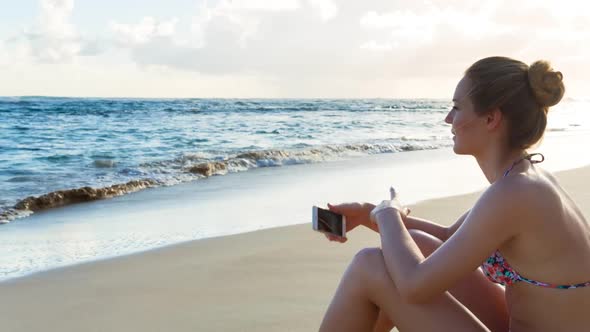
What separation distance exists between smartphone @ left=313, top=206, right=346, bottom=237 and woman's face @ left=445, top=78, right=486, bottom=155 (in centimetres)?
75

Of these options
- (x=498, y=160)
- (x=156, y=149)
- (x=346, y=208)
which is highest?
(x=498, y=160)

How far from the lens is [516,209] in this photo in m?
2.18

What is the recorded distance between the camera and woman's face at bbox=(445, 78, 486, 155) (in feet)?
7.90

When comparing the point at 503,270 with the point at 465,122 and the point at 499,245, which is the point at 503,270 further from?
the point at 465,122

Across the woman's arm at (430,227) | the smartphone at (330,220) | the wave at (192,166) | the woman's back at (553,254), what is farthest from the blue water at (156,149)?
the woman's back at (553,254)

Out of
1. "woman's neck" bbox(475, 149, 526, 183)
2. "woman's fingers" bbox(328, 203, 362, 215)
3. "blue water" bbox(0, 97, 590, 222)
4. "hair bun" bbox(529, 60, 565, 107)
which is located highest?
"hair bun" bbox(529, 60, 565, 107)

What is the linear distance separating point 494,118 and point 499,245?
435 millimetres

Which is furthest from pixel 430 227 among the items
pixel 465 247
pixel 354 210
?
pixel 465 247

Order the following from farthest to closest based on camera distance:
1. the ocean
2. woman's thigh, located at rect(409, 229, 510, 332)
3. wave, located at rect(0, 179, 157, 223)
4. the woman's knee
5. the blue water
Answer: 1. the blue water
2. wave, located at rect(0, 179, 157, 223)
3. the ocean
4. the woman's knee
5. woman's thigh, located at rect(409, 229, 510, 332)

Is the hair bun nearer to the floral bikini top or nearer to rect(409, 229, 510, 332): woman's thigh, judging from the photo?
the floral bikini top

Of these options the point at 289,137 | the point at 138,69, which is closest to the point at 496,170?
the point at 289,137

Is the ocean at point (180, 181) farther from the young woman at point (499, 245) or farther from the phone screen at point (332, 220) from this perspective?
the young woman at point (499, 245)

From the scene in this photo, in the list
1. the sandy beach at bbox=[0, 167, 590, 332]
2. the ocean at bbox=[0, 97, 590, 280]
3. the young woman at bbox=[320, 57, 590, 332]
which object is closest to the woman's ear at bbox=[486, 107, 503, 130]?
the young woman at bbox=[320, 57, 590, 332]

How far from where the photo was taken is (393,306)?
248cm
